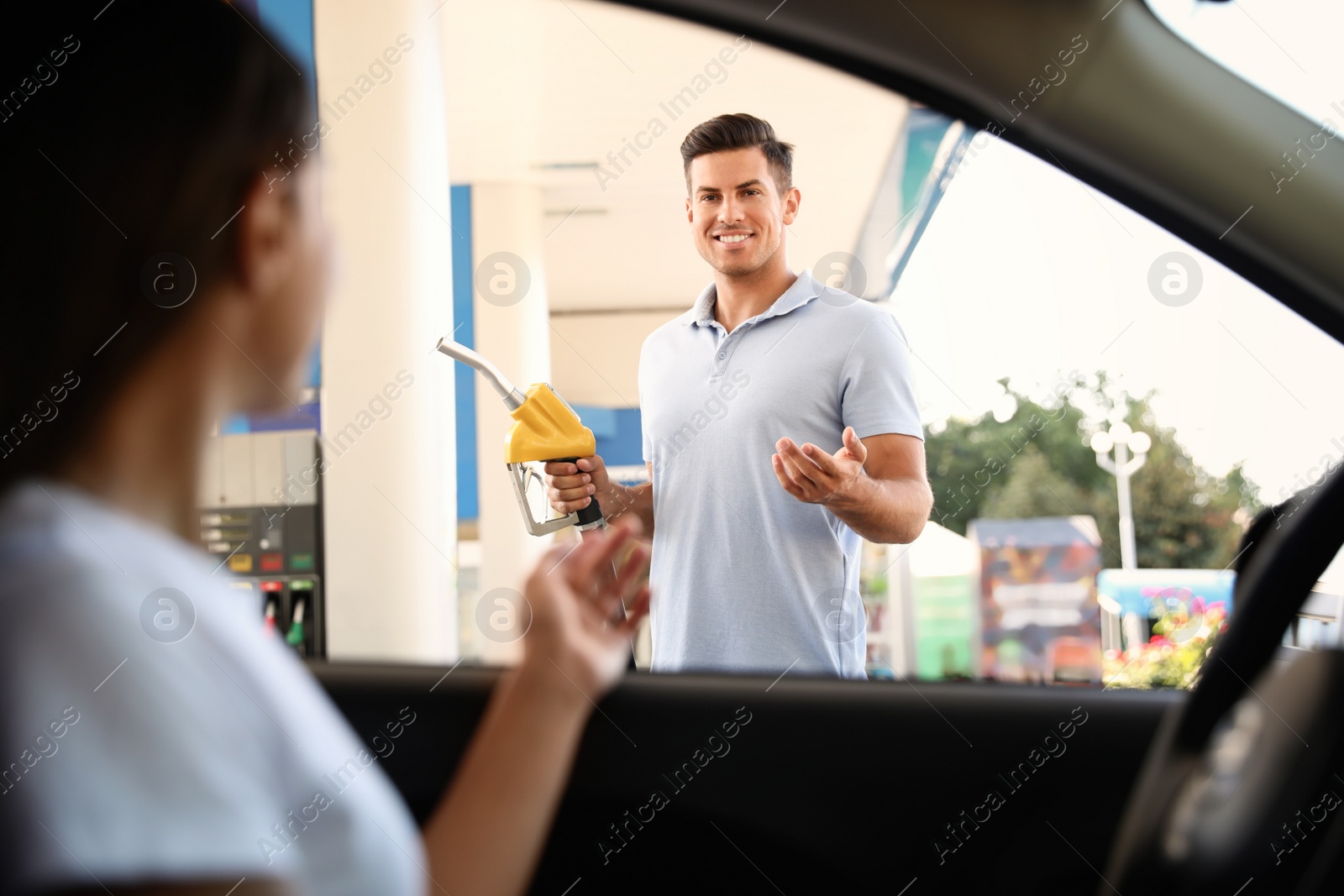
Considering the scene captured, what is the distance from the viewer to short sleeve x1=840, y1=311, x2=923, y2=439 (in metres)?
1.60

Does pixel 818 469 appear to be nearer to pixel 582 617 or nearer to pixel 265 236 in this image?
pixel 582 617

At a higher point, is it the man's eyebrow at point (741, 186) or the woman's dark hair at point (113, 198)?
the man's eyebrow at point (741, 186)

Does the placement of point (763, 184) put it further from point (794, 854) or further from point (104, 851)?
point (104, 851)

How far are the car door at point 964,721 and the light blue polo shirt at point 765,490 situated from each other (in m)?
0.35

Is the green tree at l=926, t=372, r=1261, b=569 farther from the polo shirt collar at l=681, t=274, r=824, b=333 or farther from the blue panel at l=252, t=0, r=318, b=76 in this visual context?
the polo shirt collar at l=681, t=274, r=824, b=333

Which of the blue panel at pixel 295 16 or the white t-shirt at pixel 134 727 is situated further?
the blue panel at pixel 295 16

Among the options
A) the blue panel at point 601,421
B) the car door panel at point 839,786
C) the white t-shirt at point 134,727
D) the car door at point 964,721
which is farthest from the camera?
the blue panel at point 601,421

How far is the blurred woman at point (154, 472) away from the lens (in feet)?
1.21

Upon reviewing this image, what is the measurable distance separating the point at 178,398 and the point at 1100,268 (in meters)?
23.3

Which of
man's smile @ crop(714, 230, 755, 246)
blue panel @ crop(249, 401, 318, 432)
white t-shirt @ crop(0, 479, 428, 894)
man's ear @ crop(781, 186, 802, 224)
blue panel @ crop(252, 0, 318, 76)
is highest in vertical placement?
blue panel @ crop(252, 0, 318, 76)

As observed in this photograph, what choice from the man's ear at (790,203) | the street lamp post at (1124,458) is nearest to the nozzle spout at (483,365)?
the man's ear at (790,203)

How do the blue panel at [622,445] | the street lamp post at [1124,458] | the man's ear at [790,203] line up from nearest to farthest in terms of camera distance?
the man's ear at [790,203] → the blue panel at [622,445] → the street lamp post at [1124,458]

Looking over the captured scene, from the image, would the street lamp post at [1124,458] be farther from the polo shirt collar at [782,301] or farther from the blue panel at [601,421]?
the polo shirt collar at [782,301]

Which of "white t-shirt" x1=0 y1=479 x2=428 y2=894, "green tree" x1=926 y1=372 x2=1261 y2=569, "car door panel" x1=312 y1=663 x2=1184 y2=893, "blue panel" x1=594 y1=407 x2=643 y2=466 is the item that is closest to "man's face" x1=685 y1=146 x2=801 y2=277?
"car door panel" x1=312 y1=663 x2=1184 y2=893
